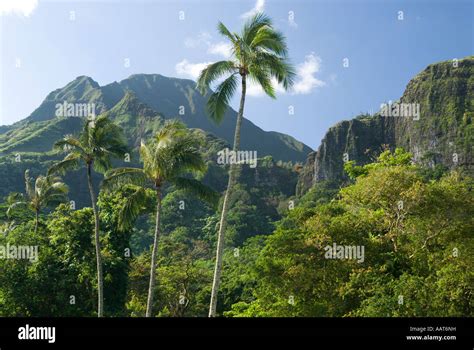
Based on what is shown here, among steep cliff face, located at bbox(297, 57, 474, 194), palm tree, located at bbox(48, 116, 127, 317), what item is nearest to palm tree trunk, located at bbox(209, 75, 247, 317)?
palm tree, located at bbox(48, 116, 127, 317)

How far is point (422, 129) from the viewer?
119 m

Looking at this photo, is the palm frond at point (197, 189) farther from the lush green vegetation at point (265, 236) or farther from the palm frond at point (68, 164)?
the palm frond at point (68, 164)

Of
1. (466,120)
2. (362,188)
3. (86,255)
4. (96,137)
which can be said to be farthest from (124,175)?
(466,120)

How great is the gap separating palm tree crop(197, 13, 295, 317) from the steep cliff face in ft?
305

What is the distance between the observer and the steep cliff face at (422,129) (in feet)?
359

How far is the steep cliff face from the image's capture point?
10956cm

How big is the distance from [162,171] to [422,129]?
114549 mm

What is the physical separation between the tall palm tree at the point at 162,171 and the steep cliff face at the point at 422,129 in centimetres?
9302

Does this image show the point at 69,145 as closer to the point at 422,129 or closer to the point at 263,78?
the point at 263,78
